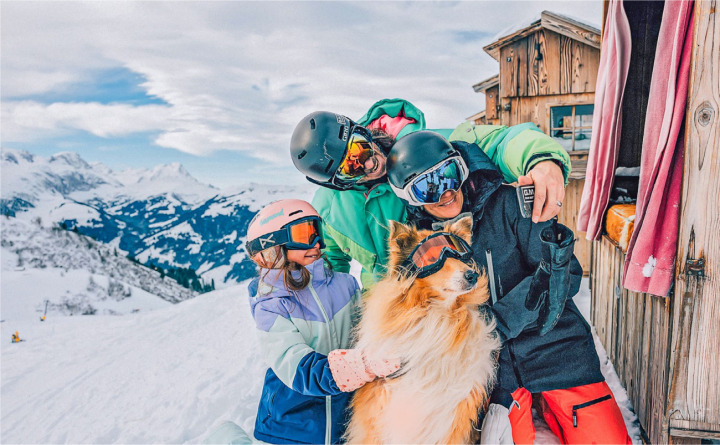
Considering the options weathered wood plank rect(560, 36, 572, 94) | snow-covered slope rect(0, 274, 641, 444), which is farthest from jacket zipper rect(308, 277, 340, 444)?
weathered wood plank rect(560, 36, 572, 94)

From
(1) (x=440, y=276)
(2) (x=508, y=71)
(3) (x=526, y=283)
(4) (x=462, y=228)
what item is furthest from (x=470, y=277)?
(2) (x=508, y=71)

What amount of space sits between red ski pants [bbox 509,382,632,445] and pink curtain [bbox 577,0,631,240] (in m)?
1.54

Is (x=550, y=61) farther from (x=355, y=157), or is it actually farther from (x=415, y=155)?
(x=415, y=155)

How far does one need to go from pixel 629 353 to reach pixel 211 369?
4941mm

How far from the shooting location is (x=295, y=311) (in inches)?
77.6

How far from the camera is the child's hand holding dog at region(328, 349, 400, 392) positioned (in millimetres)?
1614

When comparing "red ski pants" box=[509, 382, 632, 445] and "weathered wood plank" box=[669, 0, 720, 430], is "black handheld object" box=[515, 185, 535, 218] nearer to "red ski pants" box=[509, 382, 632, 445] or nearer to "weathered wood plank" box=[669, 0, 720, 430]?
"weathered wood plank" box=[669, 0, 720, 430]

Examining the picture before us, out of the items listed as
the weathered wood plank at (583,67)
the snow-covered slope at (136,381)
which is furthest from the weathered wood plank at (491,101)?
the snow-covered slope at (136,381)

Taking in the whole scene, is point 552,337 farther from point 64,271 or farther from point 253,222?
point 64,271

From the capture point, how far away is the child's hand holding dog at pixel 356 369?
1614mm

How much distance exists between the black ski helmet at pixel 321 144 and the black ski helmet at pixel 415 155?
0.42 m

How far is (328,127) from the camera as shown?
211cm

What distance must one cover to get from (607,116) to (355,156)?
2154mm

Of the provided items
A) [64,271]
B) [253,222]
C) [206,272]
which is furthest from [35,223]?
[253,222]
